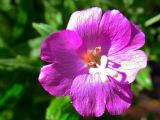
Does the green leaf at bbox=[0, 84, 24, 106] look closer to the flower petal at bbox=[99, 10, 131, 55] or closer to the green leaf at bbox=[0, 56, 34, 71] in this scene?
the green leaf at bbox=[0, 56, 34, 71]

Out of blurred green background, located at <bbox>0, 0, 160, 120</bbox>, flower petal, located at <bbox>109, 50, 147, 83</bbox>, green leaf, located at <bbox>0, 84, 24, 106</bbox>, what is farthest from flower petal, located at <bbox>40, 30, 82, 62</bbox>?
green leaf, located at <bbox>0, 84, 24, 106</bbox>

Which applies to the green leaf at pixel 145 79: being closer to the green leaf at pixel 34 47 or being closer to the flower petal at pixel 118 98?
the green leaf at pixel 34 47

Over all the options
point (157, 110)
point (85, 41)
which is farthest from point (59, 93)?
point (157, 110)

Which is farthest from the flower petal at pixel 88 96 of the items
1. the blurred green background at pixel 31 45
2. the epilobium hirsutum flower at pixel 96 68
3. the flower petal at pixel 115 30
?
the blurred green background at pixel 31 45

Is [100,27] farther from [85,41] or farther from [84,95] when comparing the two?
[84,95]

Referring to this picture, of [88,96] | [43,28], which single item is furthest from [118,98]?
[43,28]

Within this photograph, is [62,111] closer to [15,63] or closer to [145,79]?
[15,63]
